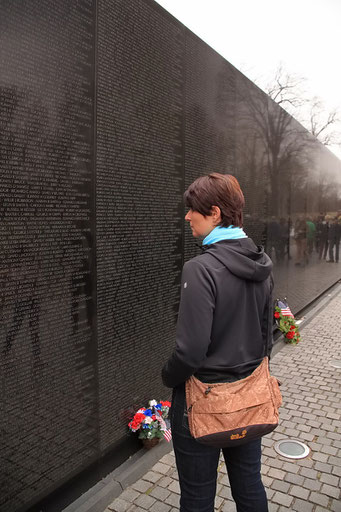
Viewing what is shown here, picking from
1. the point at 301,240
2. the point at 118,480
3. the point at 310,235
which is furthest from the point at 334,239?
the point at 118,480

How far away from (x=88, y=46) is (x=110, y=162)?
0.81 meters

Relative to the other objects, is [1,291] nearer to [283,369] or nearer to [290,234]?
[283,369]

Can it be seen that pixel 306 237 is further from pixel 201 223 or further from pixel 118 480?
pixel 201 223

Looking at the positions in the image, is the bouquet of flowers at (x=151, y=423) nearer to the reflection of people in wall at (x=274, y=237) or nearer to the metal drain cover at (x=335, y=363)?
the metal drain cover at (x=335, y=363)

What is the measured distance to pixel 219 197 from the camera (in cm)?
189

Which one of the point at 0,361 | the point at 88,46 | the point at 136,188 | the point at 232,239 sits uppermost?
the point at 88,46

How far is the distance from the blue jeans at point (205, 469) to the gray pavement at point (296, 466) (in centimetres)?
112

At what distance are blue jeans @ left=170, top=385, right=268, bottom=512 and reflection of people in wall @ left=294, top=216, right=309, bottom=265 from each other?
7299mm

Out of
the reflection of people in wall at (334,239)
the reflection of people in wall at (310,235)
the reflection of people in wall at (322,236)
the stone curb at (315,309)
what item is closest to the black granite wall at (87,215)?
the stone curb at (315,309)

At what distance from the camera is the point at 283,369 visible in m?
5.93

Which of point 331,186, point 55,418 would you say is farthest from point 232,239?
point 331,186

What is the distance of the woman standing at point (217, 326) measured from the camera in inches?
69.2

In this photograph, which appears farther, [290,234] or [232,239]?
[290,234]

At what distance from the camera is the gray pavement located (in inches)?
119
